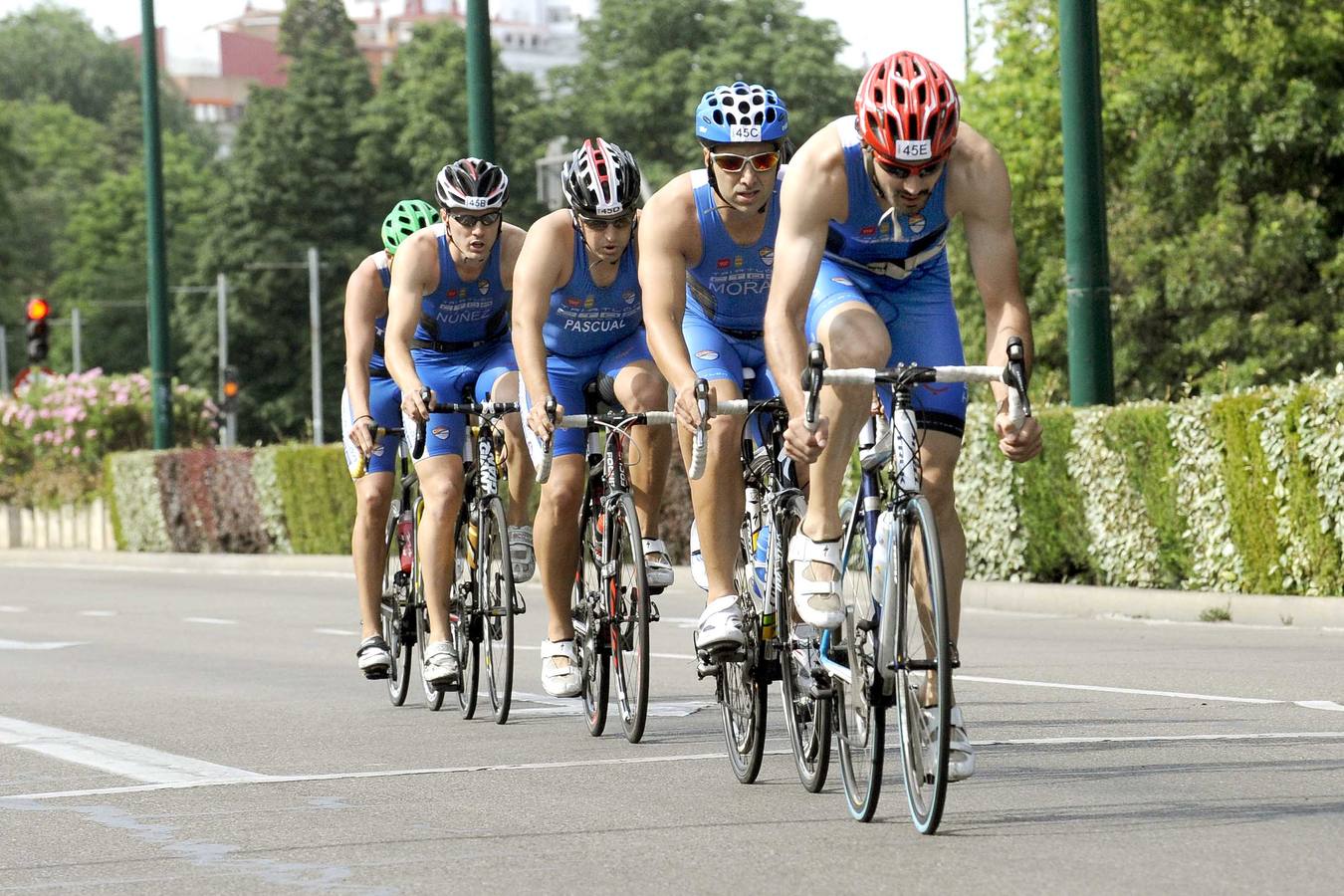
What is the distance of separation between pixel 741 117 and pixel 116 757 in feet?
10.3

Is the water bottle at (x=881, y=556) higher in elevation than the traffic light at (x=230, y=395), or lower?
lower

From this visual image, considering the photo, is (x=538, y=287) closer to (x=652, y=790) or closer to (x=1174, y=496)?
(x=652, y=790)

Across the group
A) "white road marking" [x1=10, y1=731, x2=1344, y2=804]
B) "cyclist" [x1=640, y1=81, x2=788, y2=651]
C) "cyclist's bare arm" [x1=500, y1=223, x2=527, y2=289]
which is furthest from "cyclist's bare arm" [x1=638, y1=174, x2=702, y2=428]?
"cyclist's bare arm" [x1=500, y1=223, x2=527, y2=289]

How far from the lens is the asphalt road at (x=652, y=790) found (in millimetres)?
5797

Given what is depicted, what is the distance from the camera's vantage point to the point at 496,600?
31.0ft

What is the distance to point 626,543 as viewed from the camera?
8.25 m

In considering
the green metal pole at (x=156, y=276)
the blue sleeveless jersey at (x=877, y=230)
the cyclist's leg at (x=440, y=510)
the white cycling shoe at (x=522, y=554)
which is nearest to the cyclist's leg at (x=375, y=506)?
the cyclist's leg at (x=440, y=510)

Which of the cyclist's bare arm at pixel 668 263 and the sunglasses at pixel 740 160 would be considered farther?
the sunglasses at pixel 740 160

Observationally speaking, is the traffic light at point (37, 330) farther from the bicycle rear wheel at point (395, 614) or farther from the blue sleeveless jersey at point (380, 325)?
the blue sleeveless jersey at point (380, 325)

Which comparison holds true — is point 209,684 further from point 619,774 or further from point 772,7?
point 772,7

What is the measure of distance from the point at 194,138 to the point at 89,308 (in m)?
45.2

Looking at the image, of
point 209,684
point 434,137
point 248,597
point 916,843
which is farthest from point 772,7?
point 916,843

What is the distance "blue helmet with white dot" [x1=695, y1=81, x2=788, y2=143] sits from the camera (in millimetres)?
7539

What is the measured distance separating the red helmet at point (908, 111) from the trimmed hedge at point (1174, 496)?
24.7 ft
